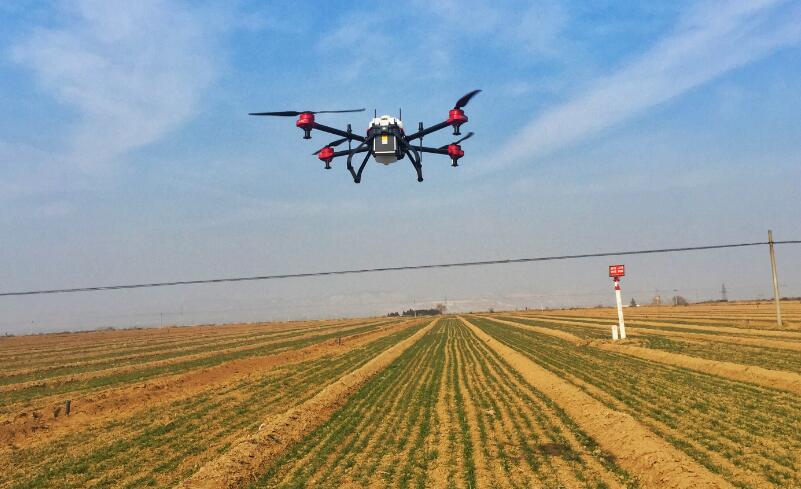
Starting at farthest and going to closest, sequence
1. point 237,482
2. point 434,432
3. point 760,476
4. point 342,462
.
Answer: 1. point 434,432
2. point 342,462
3. point 237,482
4. point 760,476

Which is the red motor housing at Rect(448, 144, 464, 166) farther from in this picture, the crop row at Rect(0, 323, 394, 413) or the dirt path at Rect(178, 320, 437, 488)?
the crop row at Rect(0, 323, 394, 413)

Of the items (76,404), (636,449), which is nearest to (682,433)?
(636,449)

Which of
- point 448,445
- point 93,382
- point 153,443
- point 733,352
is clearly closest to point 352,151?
point 448,445

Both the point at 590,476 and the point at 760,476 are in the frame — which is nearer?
the point at 760,476

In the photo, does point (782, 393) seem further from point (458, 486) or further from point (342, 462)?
point (342, 462)

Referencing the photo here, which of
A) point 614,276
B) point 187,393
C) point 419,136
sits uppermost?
point 419,136

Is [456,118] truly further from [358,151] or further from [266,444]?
[266,444]
